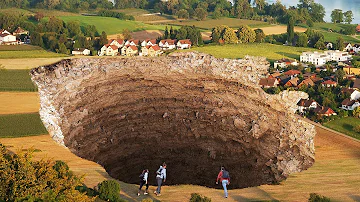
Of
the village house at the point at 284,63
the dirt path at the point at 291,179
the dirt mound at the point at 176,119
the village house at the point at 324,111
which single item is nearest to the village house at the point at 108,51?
the village house at the point at 284,63

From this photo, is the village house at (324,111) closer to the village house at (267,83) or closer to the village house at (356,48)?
the village house at (267,83)

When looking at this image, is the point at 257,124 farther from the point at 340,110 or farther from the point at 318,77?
the point at 318,77

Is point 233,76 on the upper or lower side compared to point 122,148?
upper

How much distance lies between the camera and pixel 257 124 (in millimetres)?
55562

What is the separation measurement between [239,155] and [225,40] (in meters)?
67.4

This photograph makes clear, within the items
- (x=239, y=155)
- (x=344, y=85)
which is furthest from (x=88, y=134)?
(x=344, y=85)

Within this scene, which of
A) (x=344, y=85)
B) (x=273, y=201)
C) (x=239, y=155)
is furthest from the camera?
(x=344, y=85)

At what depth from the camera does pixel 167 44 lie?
11169 cm

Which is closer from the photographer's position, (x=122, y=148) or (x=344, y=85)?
(x=122, y=148)

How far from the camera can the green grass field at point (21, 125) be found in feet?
152

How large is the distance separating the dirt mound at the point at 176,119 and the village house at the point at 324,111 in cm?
550

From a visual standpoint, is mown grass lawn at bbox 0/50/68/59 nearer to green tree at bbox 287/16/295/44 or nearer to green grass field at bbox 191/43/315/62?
green grass field at bbox 191/43/315/62

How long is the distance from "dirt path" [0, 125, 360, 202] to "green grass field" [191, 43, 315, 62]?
4940cm

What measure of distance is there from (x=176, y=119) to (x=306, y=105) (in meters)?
14.4
